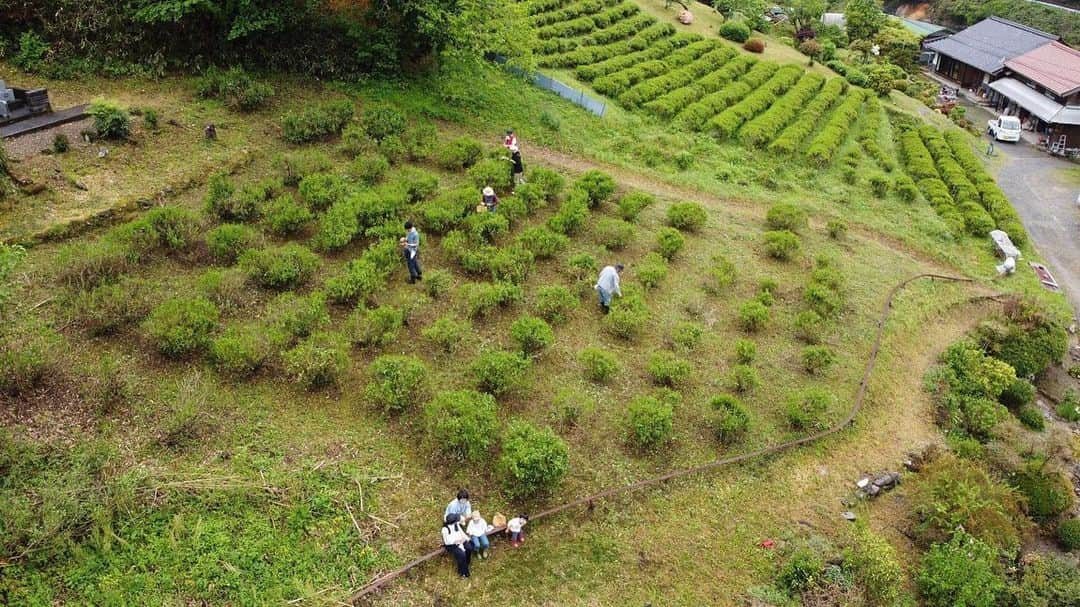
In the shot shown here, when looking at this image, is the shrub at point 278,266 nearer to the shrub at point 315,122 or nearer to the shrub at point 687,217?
the shrub at point 315,122

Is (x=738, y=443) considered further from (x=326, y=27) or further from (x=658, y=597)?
(x=326, y=27)

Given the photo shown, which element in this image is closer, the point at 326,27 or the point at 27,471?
the point at 27,471

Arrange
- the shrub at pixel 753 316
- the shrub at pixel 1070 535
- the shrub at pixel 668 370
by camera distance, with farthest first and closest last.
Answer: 1. the shrub at pixel 753 316
2. the shrub at pixel 668 370
3. the shrub at pixel 1070 535

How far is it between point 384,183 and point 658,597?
1515 cm

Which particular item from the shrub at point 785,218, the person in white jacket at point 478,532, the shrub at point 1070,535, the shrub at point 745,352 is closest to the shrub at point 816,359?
the shrub at point 745,352

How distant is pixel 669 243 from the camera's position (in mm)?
21578

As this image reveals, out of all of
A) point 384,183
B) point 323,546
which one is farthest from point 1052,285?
point 323,546

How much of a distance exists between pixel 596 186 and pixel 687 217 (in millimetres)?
3273

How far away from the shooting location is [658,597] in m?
12.1

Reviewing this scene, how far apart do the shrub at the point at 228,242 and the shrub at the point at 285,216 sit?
1.06 meters

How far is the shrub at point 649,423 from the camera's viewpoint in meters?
14.4

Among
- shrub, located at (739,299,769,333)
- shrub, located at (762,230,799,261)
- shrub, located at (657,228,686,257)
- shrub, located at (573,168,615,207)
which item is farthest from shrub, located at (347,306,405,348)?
shrub, located at (762,230,799,261)

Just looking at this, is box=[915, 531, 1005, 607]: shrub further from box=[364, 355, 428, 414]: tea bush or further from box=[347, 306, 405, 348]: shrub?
box=[347, 306, 405, 348]: shrub

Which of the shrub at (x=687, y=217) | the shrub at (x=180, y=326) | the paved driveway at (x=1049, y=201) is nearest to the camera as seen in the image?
the shrub at (x=180, y=326)
